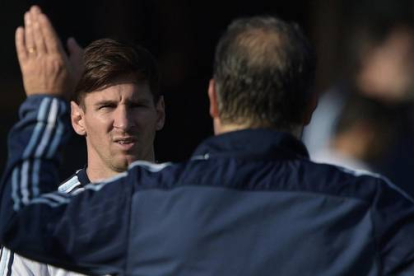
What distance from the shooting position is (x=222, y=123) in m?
3.10

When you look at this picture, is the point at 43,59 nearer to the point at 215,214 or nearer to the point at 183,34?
the point at 215,214

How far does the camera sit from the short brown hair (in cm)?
442

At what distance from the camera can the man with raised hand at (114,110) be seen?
14.3ft

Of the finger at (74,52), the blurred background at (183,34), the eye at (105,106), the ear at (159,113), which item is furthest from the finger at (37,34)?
the blurred background at (183,34)

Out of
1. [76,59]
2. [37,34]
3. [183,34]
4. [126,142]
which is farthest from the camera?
[183,34]

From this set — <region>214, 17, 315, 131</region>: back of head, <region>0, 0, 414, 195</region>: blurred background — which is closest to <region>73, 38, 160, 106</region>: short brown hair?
<region>214, 17, 315, 131</region>: back of head

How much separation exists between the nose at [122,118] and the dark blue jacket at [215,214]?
128 centimetres

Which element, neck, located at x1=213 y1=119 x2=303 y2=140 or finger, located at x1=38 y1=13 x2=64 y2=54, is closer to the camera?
finger, located at x1=38 y1=13 x2=64 y2=54

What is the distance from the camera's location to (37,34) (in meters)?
2.97

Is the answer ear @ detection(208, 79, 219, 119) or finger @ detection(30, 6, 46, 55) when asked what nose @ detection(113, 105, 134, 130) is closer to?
ear @ detection(208, 79, 219, 119)

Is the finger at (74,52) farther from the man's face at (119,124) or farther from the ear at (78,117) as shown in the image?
the ear at (78,117)

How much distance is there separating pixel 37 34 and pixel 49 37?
26mm

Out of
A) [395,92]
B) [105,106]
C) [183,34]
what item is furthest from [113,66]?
[183,34]

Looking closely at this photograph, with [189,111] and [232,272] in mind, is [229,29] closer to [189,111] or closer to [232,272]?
[232,272]
